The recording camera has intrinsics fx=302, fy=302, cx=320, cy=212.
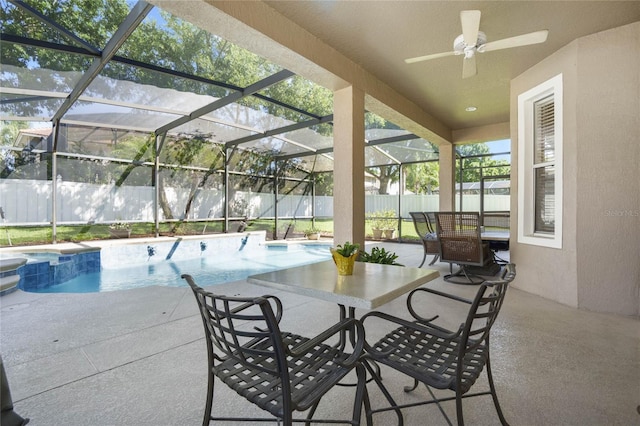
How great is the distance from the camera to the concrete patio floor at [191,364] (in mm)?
1572

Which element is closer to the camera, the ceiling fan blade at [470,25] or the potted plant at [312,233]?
the ceiling fan blade at [470,25]

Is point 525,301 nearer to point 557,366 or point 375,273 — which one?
point 557,366

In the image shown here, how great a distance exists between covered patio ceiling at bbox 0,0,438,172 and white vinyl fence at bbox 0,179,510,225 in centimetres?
139

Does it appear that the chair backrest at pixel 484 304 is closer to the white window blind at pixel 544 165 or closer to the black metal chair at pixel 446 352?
the black metal chair at pixel 446 352

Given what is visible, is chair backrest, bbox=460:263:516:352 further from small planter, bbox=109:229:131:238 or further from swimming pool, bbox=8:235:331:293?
small planter, bbox=109:229:131:238

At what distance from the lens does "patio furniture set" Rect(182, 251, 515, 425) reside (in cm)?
106

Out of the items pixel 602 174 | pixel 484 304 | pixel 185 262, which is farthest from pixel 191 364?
pixel 185 262

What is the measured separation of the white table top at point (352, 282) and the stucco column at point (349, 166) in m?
1.70

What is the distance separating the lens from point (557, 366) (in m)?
2.02

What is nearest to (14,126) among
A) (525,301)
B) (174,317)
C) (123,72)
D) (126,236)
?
(126,236)

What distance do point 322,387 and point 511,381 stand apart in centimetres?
142

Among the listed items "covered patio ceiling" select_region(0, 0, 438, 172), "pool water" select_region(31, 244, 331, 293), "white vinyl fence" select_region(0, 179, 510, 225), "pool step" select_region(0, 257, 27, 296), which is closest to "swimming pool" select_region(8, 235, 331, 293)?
"pool water" select_region(31, 244, 331, 293)

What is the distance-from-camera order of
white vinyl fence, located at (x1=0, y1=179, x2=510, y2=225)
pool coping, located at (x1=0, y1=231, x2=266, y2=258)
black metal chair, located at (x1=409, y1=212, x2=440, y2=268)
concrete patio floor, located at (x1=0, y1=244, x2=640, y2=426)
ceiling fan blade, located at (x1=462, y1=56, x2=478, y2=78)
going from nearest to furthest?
concrete patio floor, located at (x1=0, y1=244, x2=640, y2=426), ceiling fan blade, located at (x1=462, y1=56, x2=478, y2=78), black metal chair, located at (x1=409, y1=212, x2=440, y2=268), pool coping, located at (x1=0, y1=231, x2=266, y2=258), white vinyl fence, located at (x1=0, y1=179, x2=510, y2=225)

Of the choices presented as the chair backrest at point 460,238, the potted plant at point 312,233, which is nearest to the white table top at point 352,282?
the chair backrest at point 460,238
